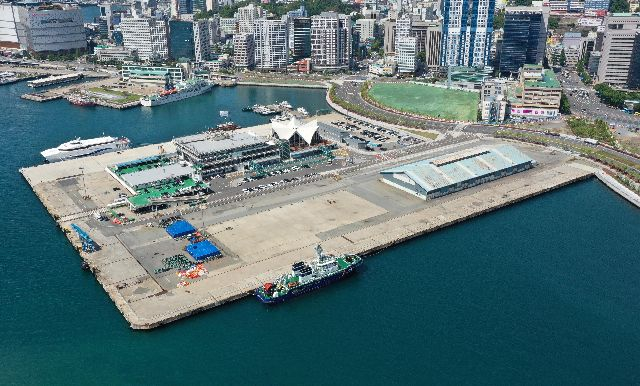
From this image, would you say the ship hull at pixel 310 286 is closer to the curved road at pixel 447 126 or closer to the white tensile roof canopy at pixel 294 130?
the white tensile roof canopy at pixel 294 130

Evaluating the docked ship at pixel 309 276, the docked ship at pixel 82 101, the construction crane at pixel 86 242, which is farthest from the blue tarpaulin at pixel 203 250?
the docked ship at pixel 82 101

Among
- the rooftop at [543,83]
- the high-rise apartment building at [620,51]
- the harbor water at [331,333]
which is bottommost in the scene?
the harbor water at [331,333]

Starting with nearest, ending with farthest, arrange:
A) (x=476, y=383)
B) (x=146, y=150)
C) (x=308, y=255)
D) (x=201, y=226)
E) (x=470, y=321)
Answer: (x=476, y=383) < (x=470, y=321) < (x=308, y=255) < (x=201, y=226) < (x=146, y=150)

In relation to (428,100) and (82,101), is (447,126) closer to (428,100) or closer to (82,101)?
(428,100)

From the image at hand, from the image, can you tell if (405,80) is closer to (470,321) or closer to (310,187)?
(310,187)

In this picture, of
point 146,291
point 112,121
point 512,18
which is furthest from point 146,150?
point 512,18

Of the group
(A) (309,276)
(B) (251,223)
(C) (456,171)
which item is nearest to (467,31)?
(C) (456,171)
